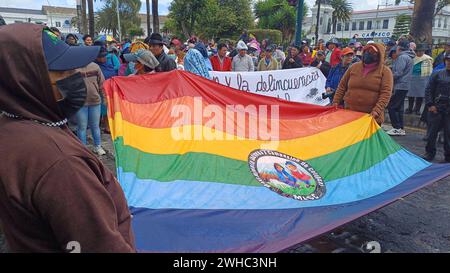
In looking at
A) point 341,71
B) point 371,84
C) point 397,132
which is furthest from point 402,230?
point 397,132

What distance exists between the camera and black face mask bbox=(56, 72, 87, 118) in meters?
1.34

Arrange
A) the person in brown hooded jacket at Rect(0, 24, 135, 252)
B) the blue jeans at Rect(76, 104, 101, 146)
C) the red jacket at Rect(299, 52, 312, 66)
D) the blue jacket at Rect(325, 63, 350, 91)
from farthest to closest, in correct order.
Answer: the red jacket at Rect(299, 52, 312, 66)
the blue jacket at Rect(325, 63, 350, 91)
the blue jeans at Rect(76, 104, 101, 146)
the person in brown hooded jacket at Rect(0, 24, 135, 252)

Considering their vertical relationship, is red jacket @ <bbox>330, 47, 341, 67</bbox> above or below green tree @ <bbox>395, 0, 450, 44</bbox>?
below

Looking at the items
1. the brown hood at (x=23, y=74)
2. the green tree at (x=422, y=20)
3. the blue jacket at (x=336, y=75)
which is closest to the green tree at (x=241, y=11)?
the green tree at (x=422, y=20)

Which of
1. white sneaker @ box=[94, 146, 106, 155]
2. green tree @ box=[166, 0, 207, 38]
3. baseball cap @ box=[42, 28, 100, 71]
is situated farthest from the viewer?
green tree @ box=[166, 0, 207, 38]

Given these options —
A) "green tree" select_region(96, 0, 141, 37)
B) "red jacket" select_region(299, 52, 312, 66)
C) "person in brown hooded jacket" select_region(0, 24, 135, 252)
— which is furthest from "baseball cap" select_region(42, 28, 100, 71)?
"green tree" select_region(96, 0, 141, 37)

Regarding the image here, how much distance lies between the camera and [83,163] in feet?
3.97

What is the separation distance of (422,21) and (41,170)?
46.8 ft

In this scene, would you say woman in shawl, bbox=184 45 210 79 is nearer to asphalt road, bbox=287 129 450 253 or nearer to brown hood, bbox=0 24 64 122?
asphalt road, bbox=287 129 450 253

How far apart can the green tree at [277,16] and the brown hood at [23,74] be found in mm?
51016

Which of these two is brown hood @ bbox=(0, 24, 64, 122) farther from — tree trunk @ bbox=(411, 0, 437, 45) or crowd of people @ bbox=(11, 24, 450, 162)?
tree trunk @ bbox=(411, 0, 437, 45)

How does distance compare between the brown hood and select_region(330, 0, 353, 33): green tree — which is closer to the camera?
the brown hood

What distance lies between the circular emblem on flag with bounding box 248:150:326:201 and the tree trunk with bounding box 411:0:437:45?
10980 millimetres

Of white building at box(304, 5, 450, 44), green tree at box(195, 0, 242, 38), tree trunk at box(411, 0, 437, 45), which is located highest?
white building at box(304, 5, 450, 44)
